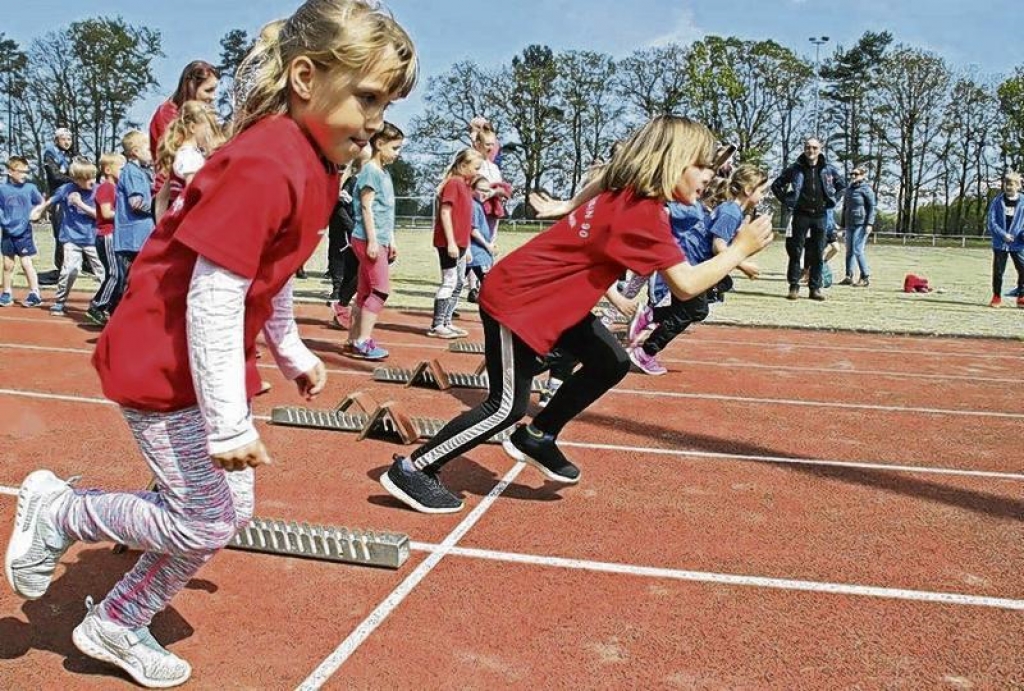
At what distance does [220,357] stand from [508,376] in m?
2.05

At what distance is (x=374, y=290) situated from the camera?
8172 millimetres

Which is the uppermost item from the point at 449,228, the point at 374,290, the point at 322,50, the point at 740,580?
the point at 322,50

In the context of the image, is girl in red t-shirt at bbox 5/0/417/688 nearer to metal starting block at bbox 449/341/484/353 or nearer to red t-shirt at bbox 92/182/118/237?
metal starting block at bbox 449/341/484/353

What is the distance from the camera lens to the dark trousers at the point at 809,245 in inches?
607

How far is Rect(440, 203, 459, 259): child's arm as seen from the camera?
948 cm

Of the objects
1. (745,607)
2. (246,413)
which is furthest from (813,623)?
(246,413)

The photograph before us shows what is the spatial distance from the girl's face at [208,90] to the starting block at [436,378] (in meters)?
2.40

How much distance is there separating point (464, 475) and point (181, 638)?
82.5 inches

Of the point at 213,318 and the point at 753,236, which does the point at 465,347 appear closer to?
the point at 753,236

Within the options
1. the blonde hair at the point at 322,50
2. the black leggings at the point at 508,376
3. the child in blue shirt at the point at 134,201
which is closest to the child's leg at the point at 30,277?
the child in blue shirt at the point at 134,201

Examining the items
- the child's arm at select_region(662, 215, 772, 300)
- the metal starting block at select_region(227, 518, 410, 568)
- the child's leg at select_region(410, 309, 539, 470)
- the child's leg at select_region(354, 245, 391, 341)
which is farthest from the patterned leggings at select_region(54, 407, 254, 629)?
the child's leg at select_region(354, 245, 391, 341)

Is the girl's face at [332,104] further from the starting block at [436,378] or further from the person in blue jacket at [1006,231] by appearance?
the person in blue jacket at [1006,231]

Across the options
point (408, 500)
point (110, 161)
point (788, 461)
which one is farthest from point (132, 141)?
point (788, 461)

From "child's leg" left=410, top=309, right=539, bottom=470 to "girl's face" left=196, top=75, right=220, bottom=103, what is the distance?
9.54ft
